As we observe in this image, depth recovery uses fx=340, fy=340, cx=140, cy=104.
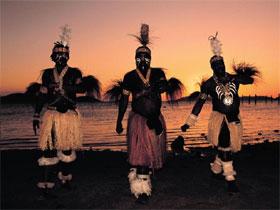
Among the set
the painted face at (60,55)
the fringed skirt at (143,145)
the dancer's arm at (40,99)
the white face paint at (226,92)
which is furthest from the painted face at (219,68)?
the dancer's arm at (40,99)

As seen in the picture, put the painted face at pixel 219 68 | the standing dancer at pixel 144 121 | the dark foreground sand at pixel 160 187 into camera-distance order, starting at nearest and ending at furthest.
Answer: the dark foreground sand at pixel 160 187 < the standing dancer at pixel 144 121 < the painted face at pixel 219 68

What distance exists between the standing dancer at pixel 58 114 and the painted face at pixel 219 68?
254cm

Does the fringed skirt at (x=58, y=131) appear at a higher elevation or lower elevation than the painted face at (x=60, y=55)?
lower

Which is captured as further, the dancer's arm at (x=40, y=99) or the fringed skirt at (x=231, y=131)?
the fringed skirt at (x=231, y=131)

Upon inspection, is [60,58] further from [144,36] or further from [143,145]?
[143,145]

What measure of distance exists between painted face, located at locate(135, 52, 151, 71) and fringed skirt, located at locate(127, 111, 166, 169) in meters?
0.83

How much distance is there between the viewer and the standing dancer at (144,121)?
578cm

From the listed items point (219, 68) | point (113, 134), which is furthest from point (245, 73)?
point (113, 134)

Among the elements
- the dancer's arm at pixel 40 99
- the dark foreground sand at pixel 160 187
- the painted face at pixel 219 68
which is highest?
the painted face at pixel 219 68

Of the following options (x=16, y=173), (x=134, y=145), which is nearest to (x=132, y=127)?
(x=134, y=145)

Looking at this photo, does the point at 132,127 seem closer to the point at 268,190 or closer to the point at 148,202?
the point at 148,202

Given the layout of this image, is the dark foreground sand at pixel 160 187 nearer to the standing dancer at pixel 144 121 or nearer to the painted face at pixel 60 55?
the standing dancer at pixel 144 121

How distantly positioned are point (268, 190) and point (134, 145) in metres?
2.60

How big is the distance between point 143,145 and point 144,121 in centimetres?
41
